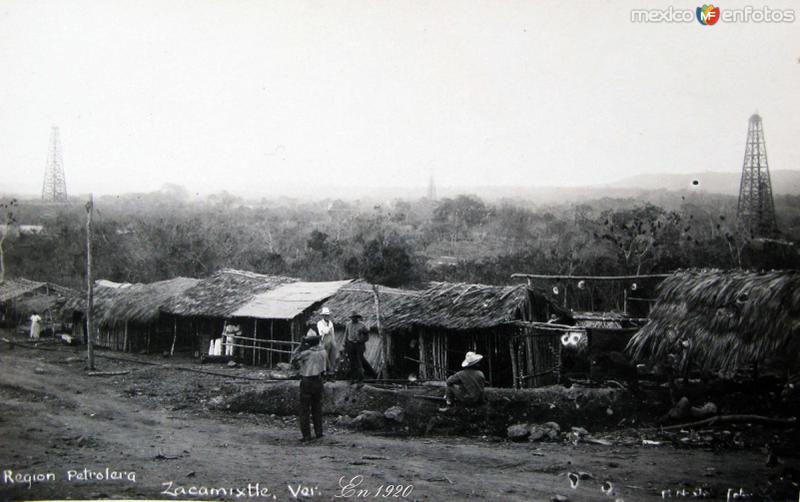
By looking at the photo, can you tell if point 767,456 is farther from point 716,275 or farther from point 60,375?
point 60,375

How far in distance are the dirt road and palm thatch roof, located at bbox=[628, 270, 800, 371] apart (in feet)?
3.23

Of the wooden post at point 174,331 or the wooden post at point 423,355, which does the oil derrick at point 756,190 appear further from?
the wooden post at point 174,331

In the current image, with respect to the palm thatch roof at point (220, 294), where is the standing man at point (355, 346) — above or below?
below

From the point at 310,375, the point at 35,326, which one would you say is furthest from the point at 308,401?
the point at 35,326

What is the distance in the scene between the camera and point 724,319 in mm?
6078

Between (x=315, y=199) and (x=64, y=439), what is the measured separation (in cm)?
954

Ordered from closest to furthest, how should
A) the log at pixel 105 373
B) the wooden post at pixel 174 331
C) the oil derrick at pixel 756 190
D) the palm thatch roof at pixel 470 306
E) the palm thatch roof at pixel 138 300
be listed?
the oil derrick at pixel 756 190
the palm thatch roof at pixel 470 306
the log at pixel 105 373
the palm thatch roof at pixel 138 300
the wooden post at pixel 174 331

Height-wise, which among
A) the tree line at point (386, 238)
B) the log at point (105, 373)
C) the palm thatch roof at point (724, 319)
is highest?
the tree line at point (386, 238)

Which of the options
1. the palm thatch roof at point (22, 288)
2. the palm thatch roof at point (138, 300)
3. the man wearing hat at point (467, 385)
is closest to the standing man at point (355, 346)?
the man wearing hat at point (467, 385)

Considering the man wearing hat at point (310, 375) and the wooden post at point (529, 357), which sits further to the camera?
the wooden post at point (529, 357)

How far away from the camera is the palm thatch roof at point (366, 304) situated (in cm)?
1093

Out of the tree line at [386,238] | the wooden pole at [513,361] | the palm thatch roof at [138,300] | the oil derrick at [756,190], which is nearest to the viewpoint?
the oil derrick at [756,190]

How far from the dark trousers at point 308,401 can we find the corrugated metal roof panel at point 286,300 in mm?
6484

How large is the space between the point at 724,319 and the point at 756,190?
1.34 m
